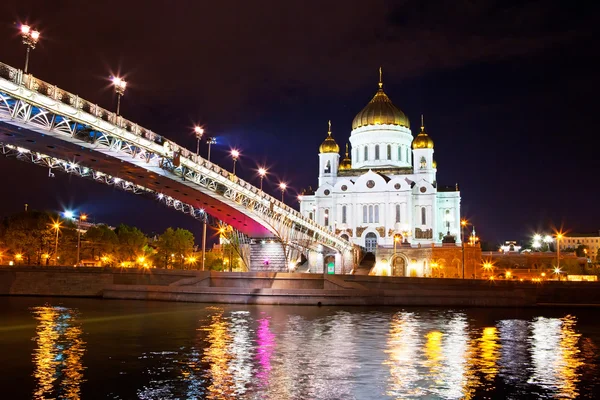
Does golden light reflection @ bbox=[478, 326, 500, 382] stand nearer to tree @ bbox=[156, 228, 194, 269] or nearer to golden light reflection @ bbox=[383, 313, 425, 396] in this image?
golden light reflection @ bbox=[383, 313, 425, 396]

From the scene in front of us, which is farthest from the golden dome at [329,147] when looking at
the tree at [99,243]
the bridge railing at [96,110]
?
the bridge railing at [96,110]

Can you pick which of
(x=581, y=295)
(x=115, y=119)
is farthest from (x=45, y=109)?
(x=581, y=295)

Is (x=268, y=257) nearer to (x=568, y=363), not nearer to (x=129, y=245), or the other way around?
(x=129, y=245)

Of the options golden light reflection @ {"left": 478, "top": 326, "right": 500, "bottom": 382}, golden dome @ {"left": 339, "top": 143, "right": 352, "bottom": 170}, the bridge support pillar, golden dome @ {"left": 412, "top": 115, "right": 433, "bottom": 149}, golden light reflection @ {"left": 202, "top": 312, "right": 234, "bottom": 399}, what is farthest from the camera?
golden dome @ {"left": 339, "top": 143, "right": 352, "bottom": 170}

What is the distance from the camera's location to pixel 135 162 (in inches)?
1673

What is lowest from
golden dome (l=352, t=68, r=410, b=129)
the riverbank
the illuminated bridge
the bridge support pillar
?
the riverbank

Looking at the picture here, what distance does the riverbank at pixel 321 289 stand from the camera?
4938 centimetres

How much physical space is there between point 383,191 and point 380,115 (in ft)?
50.4

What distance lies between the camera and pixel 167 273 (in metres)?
52.7

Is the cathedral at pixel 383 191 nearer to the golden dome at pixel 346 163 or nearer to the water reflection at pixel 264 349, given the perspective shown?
the golden dome at pixel 346 163

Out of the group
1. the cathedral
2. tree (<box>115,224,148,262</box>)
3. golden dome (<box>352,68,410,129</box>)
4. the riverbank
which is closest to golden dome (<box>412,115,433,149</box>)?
the cathedral

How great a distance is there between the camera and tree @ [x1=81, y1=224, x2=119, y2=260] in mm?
81688

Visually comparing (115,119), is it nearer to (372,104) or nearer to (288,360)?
(288,360)

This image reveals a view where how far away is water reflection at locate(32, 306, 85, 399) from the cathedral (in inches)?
2558
